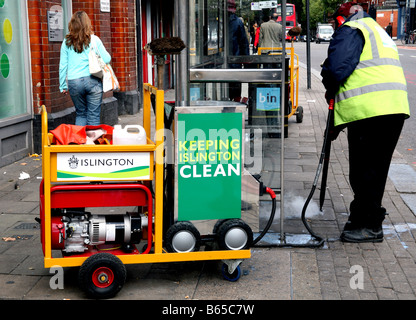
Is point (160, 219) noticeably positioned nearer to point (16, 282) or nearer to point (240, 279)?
point (240, 279)

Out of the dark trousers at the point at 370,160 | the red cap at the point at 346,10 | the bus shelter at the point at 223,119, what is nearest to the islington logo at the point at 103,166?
the bus shelter at the point at 223,119

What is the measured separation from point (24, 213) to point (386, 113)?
134 inches

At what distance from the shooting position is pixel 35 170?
7824 millimetres

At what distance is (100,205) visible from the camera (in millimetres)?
4094

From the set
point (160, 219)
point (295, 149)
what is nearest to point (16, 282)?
point (160, 219)

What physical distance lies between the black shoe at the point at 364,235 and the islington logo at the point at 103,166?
1996 millimetres

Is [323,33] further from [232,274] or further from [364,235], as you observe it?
[232,274]

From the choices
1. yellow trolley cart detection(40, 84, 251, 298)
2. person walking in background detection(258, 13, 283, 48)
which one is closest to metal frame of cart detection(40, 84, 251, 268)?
yellow trolley cart detection(40, 84, 251, 298)

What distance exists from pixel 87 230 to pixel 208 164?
A: 2.96 ft

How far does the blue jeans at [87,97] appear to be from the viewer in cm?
771

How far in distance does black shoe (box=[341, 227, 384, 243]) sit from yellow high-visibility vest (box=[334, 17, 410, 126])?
932mm

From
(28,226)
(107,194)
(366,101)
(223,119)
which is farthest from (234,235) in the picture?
(28,226)

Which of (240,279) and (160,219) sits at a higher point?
(160,219)
